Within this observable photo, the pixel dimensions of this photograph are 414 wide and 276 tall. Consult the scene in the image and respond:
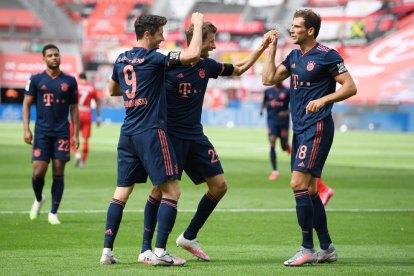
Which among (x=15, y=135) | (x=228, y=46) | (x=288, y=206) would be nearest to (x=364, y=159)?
(x=288, y=206)

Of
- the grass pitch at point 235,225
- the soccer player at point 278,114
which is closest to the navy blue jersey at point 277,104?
the soccer player at point 278,114

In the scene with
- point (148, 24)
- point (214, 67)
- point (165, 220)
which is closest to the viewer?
point (148, 24)

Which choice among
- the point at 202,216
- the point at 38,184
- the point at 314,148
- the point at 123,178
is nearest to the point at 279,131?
the point at 38,184

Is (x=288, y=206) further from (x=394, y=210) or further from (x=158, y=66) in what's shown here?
(x=158, y=66)

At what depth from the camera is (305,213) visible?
922 centimetres

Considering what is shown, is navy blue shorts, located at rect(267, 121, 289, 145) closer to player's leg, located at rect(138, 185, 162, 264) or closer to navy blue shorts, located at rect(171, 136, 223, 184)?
navy blue shorts, located at rect(171, 136, 223, 184)

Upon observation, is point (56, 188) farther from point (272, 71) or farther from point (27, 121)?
point (272, 71)

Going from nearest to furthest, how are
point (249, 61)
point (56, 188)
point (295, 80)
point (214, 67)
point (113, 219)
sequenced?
point (113, 219) → point (295, 80) → point (214, 67) → point (249, 61) → point (56, 188)

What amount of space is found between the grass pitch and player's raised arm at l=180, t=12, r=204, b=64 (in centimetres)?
183

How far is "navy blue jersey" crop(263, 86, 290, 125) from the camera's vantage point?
22219mm

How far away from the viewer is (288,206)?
15.3 meters

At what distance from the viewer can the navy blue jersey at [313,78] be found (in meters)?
9.22

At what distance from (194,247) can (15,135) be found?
33.2 meters

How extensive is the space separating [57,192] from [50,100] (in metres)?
1.19
